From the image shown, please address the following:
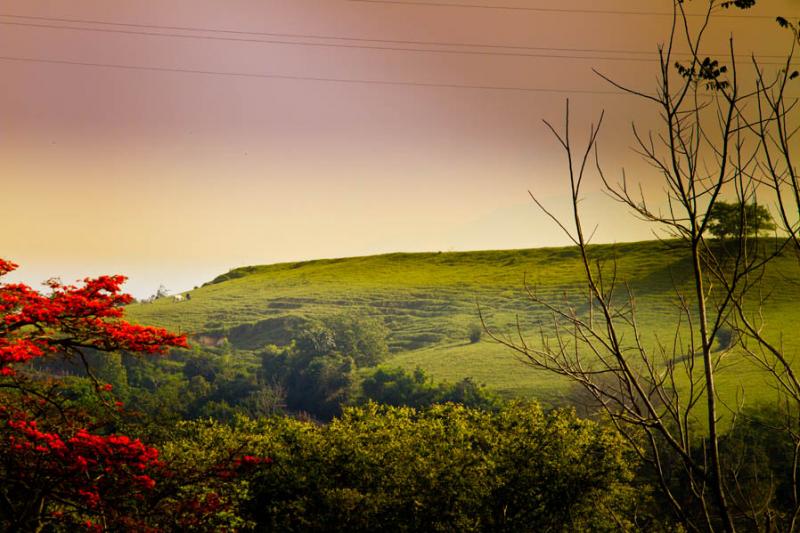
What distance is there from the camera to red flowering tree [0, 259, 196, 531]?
13.5m

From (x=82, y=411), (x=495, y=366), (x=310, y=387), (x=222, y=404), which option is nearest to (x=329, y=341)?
(x=310, y=387)

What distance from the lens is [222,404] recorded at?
85.6 metres

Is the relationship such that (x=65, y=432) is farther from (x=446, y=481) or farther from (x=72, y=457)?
(x=446, y=481)

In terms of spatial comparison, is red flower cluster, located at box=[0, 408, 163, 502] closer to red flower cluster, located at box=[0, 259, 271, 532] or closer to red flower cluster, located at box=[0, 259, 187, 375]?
red flower cluster, located at box=[0, 259, 271, 532]

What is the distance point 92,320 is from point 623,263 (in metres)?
108

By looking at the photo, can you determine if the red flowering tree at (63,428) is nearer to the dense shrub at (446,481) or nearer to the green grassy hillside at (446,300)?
the dense shrub at (446,481)

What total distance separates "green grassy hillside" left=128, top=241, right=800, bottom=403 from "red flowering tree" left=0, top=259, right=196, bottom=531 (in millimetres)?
62462

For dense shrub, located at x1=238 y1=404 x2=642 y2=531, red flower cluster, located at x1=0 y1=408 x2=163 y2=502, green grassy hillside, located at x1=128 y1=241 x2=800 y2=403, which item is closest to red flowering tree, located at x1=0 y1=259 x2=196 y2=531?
red flower cluster, located at x1=0 y1=408 x2=163 y2=502

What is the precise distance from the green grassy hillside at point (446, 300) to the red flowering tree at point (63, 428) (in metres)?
62.5

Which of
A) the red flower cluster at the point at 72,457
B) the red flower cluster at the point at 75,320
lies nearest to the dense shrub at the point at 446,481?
the red flower cluster at the point at 72,457

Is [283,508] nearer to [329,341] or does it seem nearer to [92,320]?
[92,320]

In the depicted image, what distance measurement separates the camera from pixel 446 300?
116 meters

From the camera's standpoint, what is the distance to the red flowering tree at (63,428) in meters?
13.5

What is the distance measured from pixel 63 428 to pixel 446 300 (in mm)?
102531
